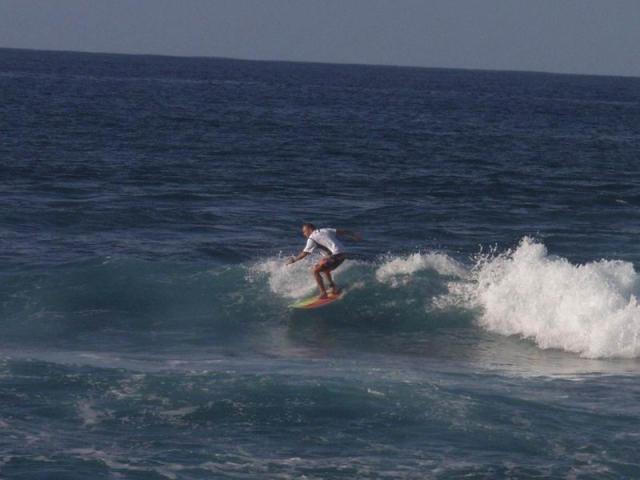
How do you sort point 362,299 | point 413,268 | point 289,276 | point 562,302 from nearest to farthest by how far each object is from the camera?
point 562,302 < point 362,299 < point 289,276 < point 413,268

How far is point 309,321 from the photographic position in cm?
2077

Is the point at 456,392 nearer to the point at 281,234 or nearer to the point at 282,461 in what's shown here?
the point at 282,461

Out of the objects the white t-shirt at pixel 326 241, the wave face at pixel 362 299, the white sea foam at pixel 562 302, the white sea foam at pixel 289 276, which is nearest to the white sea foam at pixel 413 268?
the wave face at pixel 362 299

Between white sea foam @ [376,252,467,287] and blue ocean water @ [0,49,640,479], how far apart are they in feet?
0.14

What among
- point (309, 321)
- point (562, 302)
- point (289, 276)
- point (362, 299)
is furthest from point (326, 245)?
point (562, 302)

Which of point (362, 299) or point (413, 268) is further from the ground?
point (413, 268)

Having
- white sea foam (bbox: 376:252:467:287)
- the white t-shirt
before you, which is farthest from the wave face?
the white t-shirt

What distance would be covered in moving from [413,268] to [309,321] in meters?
3.04

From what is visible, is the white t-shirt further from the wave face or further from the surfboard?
the wave face

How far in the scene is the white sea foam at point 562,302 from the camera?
18734mm

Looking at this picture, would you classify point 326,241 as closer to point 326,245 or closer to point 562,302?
point 326,245

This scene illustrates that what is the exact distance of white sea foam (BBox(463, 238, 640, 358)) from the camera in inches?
738

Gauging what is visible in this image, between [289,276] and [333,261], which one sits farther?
[289,276]

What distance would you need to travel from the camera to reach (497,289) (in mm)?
21250
